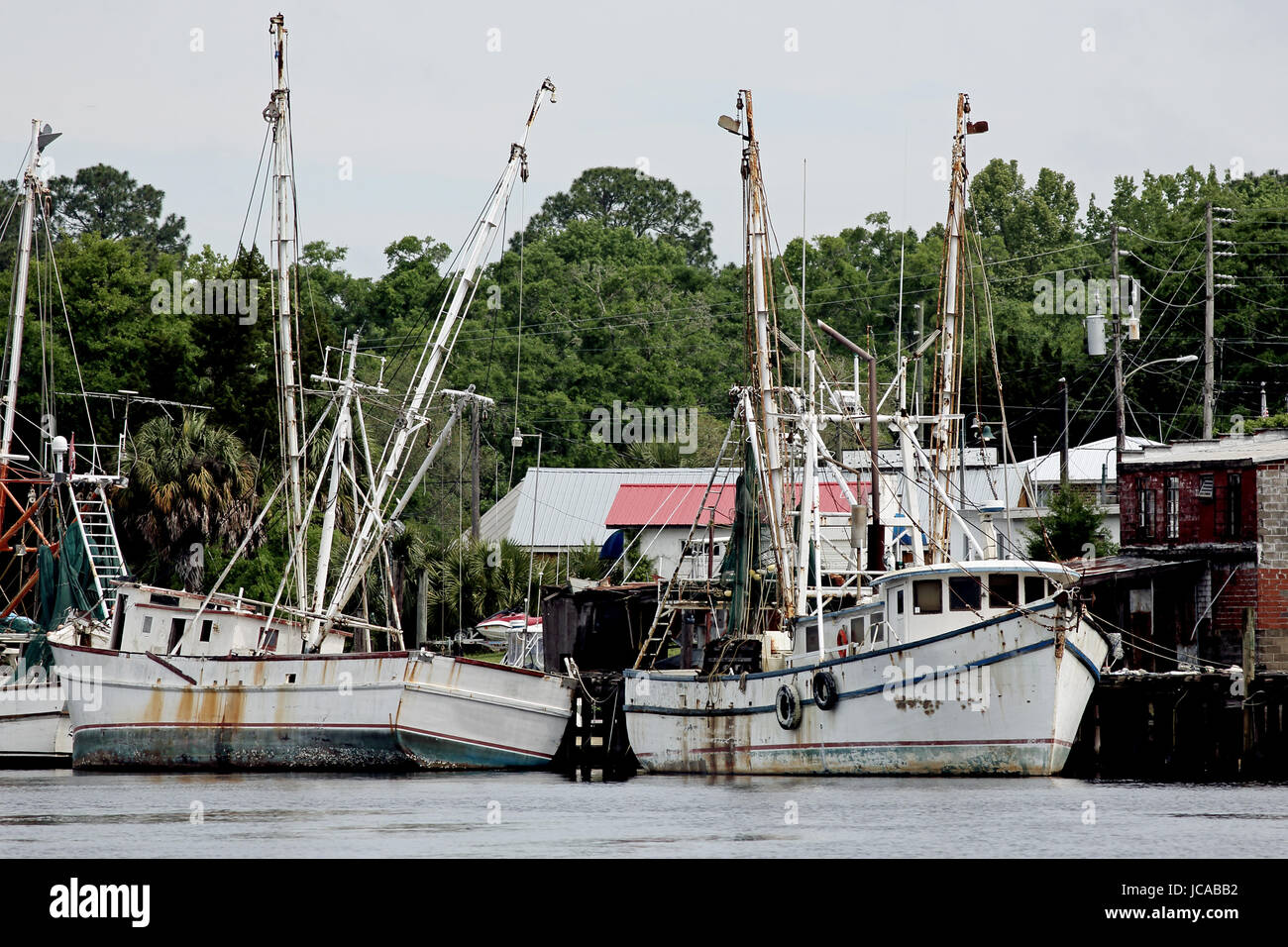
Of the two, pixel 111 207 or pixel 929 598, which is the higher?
pixel 111 207

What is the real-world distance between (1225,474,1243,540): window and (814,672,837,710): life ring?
1256 centimetres

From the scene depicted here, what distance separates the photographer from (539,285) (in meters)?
113

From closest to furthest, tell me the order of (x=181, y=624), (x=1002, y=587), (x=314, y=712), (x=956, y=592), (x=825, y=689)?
(x=1002, y=587) → (x=956, y=592) → (x=825, y=689) → (x=314, y=712) → (x=181, y=624)

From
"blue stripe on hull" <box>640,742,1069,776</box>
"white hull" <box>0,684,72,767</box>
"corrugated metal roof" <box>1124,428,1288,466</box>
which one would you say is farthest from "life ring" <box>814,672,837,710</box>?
"white hull" <box>0,684,72,767</box>

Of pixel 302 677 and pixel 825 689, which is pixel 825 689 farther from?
pixel 302 677

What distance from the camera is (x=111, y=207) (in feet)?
424

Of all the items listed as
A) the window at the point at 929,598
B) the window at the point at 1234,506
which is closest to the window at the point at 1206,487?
the window at the point at 1234,506

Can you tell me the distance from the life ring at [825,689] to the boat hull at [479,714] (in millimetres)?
7993

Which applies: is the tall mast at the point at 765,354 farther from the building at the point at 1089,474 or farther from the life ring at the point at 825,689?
the building at the point at 1089,474

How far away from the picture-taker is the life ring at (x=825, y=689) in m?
41.7

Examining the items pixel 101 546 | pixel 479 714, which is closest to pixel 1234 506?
→ pixel 479 714

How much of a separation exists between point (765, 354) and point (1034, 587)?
31.8 ft

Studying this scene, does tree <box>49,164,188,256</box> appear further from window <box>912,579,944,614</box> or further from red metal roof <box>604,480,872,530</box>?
window <box>912,579,944,614</box>
